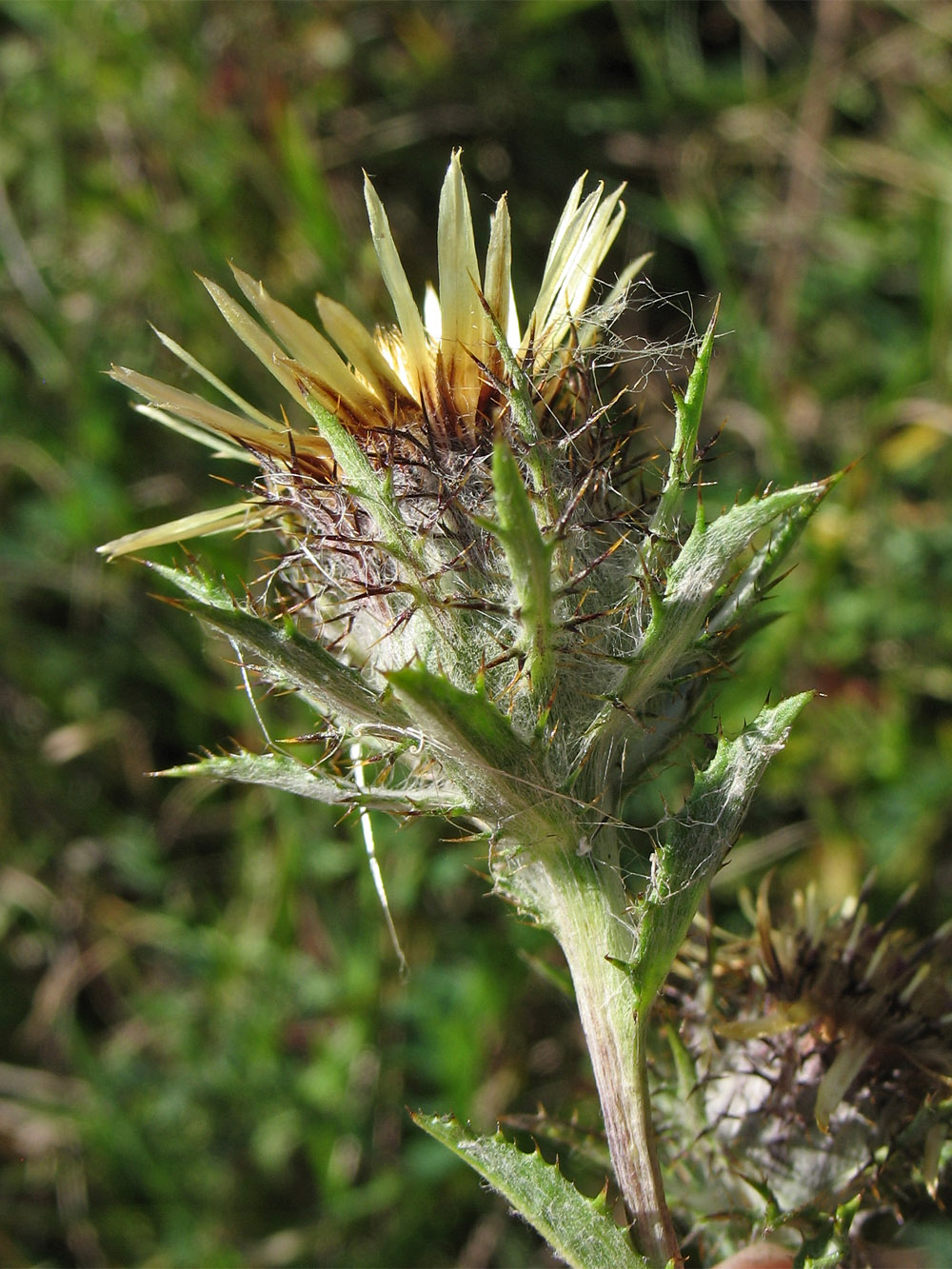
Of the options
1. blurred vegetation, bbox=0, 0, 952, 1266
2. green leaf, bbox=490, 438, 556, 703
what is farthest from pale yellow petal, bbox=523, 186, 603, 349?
blurred vegetation, bbox=0, 0, 952, 1266

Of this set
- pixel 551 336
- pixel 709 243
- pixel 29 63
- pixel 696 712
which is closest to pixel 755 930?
pixel 696 712

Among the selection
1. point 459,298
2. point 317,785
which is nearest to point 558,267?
point 459,298

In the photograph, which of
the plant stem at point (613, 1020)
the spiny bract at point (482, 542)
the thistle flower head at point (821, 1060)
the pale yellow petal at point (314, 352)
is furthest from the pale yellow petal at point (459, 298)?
the thistle flower head at point (821, 1060)

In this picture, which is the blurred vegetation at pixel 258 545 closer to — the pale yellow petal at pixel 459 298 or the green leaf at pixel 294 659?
the pale yellow petal at pixel 459 298

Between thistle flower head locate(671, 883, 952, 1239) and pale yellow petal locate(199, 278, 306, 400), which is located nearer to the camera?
pale yellow petal locate(199, 278, 306, 400)

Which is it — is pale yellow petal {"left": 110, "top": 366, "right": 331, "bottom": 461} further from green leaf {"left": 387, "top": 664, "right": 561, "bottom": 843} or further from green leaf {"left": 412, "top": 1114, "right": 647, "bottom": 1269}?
green leaf {"left": 412, "top": 1114, "right": 647, "bottom": 1269}

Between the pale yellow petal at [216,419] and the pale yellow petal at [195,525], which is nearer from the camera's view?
the pale yellow petal at [216,419]
